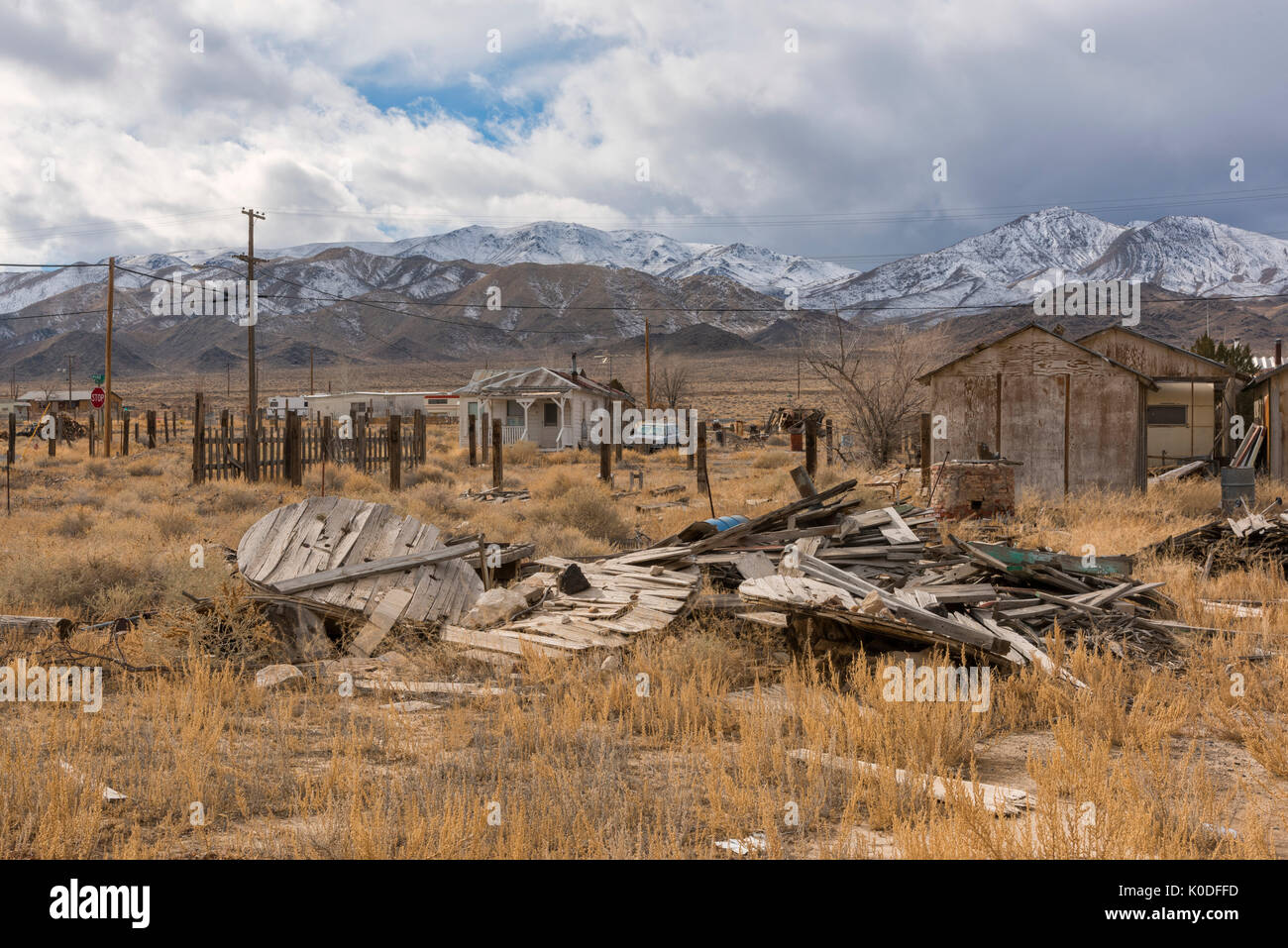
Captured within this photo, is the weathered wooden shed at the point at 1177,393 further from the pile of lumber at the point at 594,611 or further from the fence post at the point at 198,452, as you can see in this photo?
the fence post at the point at 198,452

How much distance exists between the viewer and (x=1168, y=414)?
27.9m

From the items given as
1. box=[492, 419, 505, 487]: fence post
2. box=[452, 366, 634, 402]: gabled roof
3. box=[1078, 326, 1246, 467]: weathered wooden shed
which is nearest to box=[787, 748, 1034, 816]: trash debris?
box=[492, 419, 505, 487]: fence post

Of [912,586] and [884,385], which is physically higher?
[884,385]

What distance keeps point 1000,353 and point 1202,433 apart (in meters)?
14.5

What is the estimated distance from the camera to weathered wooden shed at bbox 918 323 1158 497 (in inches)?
658

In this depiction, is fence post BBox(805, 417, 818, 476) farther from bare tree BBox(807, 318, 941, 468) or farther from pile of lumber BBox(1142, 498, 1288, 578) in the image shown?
pile of lumber BBox(1142, 498, 1288, 578)

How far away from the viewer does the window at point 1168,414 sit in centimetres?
2767

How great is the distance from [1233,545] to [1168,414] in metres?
20.3

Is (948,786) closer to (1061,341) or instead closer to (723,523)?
(723,523)

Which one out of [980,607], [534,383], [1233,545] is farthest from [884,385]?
[980,607]

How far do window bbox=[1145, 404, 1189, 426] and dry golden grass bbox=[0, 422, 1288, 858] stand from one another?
2153 cm

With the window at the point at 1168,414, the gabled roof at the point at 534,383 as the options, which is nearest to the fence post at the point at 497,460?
the gabled roof at the point at 534,383

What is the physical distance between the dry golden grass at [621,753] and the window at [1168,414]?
2153cm
